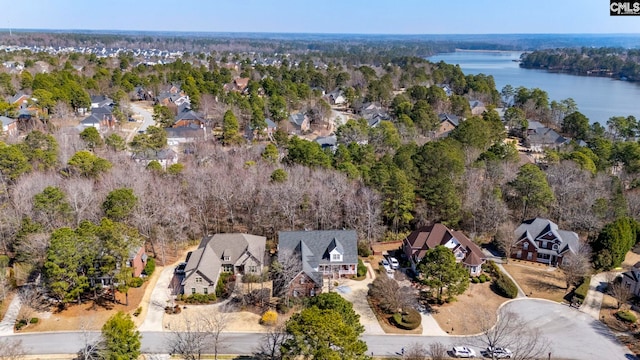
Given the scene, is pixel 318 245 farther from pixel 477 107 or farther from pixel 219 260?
pixel 477 107

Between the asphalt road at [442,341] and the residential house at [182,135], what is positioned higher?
the residential house at [182,135]

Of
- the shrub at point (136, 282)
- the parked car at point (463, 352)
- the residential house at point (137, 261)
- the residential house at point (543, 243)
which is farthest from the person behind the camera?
the residential house at point (543, 243)

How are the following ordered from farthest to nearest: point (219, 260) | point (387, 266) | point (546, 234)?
point (546, 234) → point (387, 266) → point (219, 260)

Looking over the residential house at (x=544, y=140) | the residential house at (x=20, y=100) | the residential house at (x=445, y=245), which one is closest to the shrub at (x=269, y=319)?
the residential house at (x=445, y=245)

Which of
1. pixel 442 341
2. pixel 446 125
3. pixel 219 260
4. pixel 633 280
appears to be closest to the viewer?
pixel 442 341

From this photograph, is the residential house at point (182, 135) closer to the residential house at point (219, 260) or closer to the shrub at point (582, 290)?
the residential house at point (219, 260)

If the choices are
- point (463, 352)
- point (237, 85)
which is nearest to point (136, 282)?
point (463, 352)

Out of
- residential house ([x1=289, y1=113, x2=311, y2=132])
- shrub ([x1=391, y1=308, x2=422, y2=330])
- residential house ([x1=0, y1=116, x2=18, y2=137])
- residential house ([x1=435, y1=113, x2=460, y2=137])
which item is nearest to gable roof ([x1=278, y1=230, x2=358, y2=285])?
shrub ([x1=391, y1=308, x2=422, y2=330])
